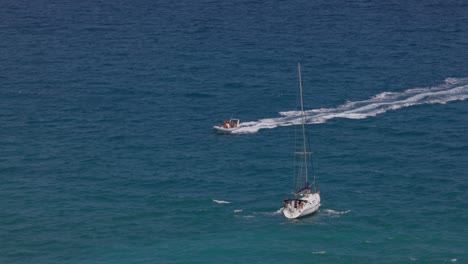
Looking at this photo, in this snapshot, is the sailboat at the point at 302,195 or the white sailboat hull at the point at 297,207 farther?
the sailboat at the point at 302,195

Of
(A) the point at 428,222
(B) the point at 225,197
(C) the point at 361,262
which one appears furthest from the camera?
(B) the point at 225,197

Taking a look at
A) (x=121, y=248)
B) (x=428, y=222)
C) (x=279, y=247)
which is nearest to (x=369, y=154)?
(x=428, y=222)

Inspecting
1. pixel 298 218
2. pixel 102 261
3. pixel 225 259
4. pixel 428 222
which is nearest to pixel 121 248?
pixel 102 261

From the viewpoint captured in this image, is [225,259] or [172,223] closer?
[225,259]

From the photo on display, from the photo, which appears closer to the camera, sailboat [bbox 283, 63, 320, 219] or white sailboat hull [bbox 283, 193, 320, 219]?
white sailboat hull [bbox 283, 193, 320, 219]

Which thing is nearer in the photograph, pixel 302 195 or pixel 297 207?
pixel 297 207

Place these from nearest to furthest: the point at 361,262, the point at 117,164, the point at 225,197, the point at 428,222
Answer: the point at 361,262
the point at 428,222
the point at 225,197
the point at 117,164

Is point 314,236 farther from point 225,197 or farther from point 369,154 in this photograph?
point 369,154

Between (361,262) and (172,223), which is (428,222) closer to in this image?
(361,262)

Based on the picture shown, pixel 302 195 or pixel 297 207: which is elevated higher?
pixel 302 195
